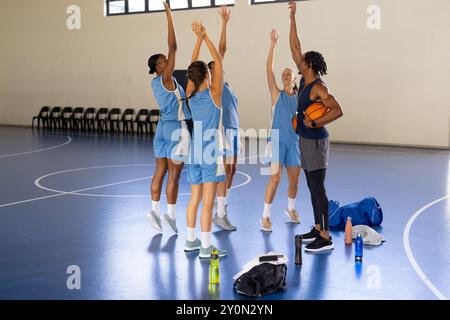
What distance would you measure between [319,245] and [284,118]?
1598 mm

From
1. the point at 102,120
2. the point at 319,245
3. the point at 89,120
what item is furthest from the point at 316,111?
the point at 89,120

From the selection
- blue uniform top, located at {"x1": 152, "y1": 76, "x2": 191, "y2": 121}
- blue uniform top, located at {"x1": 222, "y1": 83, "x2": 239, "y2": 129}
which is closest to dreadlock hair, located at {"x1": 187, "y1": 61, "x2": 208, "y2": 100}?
blue uniform top, located at {"x1": 152, "y1": 76, "x2": 191, "y2": 121}

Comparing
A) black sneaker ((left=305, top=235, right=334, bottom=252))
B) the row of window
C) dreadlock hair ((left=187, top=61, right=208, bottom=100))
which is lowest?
black sneaker ((left=305, top=235, right=334, bottom=252))

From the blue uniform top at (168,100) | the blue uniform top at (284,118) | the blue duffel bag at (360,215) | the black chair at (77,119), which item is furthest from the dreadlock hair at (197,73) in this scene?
the black chair at (77,119)

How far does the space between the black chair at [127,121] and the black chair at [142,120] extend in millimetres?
229

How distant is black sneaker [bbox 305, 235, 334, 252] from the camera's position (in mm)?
5883

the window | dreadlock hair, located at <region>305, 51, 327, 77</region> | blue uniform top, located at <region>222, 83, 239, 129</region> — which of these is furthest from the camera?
the window

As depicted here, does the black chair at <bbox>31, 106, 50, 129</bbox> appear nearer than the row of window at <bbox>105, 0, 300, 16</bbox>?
No

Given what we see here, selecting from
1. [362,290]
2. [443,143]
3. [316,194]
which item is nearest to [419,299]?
[362,290]

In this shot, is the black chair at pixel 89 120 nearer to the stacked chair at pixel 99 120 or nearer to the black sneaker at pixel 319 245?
the stacked chair at pixel 99 120

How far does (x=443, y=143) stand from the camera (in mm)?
15062

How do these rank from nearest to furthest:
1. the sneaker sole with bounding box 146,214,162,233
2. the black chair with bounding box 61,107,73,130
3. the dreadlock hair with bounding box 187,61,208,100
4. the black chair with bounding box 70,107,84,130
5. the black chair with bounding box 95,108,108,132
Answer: the dreadlock hair with bounding box 187,61,208,100 → the sneaker sole with bounding box 146,214,162,233 → the black chair with bounding box 95,108,108,132 → the black chair with bounding box 70,107,84,130 → the black chair with bounding box 61,107,73,130

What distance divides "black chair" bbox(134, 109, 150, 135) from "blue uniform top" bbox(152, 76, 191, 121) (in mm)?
12603

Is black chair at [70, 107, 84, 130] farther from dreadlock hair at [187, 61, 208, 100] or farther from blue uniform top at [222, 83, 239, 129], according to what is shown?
dreadlock hair at [187, 61, 208, 100]
